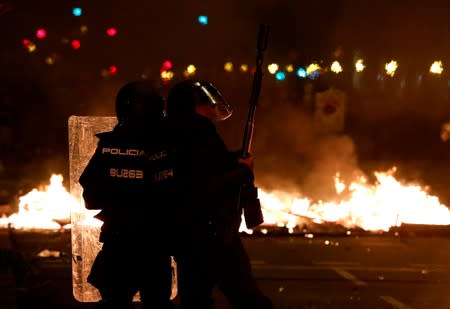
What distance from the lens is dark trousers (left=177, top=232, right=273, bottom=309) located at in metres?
3.45

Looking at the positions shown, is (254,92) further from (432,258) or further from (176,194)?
(432,258)

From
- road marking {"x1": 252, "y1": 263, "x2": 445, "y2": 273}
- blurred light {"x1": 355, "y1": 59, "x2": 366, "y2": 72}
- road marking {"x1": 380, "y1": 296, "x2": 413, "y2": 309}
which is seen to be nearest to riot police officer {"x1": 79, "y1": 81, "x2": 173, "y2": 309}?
road marking {"x1": 380, "y1": 296, "x2": 413, "y2": 309}

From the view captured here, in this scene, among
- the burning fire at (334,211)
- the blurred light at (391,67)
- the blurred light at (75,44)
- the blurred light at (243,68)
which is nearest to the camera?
the burning fire at (334,211)

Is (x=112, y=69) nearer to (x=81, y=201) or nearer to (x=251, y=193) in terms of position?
(x=81, y=201)

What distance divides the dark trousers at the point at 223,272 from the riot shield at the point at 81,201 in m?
0.81

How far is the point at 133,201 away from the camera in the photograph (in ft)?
11.1

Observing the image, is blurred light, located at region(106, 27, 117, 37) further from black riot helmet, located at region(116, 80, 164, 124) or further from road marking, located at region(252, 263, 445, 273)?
black riot helmet, located at region(116, 80, 164, 124)

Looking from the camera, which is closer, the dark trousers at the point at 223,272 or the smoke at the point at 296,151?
the dark trousers at the point at 223,272

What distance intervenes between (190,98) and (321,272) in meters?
4.92

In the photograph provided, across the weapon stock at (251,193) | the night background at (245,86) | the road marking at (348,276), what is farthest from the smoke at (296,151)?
the weapon stock at (251,193)

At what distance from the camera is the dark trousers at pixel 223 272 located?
345cm

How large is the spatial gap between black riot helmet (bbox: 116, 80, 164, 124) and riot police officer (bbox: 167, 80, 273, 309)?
0.39ft

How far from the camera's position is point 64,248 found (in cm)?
940

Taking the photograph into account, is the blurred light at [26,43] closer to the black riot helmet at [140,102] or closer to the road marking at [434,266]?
the road marking at [434,266]
